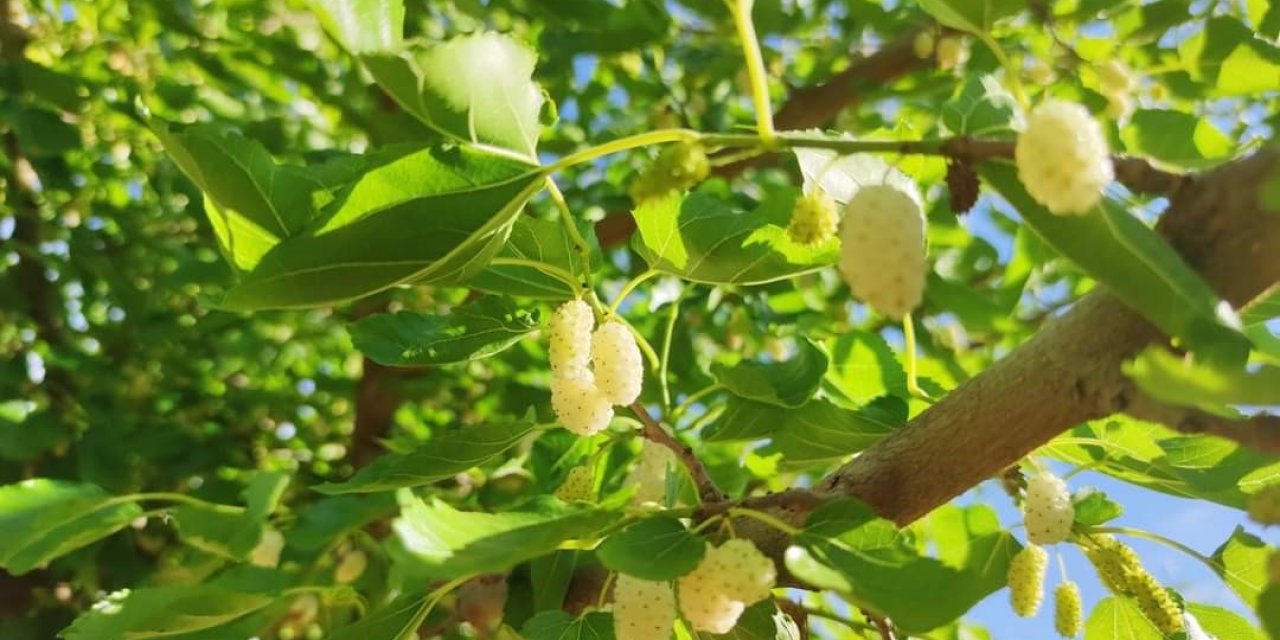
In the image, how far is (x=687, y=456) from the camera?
770 mm

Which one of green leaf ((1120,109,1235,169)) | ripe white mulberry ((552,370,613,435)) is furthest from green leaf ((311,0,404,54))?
green leaf ((1120,109,1235,169))

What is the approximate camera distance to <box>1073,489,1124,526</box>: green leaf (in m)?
0.79

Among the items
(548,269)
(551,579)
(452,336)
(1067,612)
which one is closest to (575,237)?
(548,269)

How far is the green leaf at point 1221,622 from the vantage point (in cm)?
84

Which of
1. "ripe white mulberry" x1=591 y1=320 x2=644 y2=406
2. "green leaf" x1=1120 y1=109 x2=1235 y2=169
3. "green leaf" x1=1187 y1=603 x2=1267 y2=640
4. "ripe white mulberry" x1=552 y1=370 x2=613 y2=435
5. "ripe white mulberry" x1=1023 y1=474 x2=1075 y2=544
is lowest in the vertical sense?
"green leaf" x1=1187 y1=603 x2=1267 y2=640

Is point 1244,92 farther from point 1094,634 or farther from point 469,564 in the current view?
point 469,564

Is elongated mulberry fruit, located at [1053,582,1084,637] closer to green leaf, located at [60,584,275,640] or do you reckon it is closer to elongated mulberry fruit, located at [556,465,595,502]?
elongated mulberry fruit, located at [556,465,595,502]

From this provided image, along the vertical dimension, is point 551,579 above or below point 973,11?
below

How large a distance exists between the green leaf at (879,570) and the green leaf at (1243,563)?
1.14 ft

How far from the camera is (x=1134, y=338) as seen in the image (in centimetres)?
56

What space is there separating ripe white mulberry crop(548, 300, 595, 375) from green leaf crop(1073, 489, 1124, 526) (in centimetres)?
37

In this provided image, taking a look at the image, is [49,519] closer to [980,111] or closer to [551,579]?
[551,579]

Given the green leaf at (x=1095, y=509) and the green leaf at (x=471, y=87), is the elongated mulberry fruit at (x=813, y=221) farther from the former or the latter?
the green leaf at (x=1095, y=509)

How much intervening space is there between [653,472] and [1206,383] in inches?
19.5
